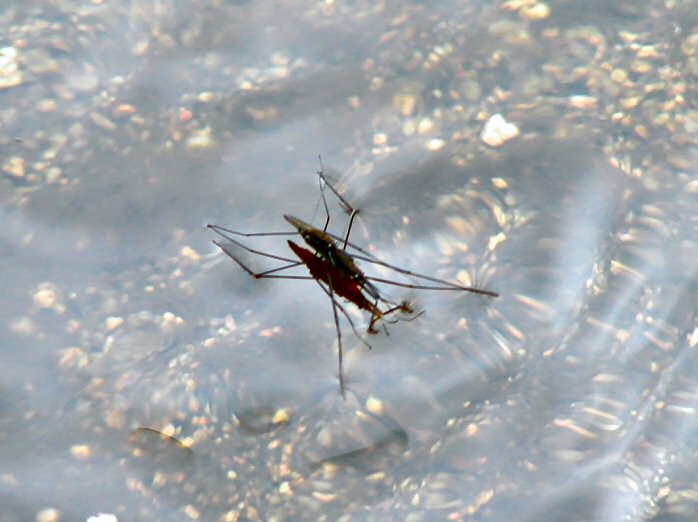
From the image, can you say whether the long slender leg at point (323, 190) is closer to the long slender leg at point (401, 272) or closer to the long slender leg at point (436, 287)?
the long slender leg at point (401, 272)

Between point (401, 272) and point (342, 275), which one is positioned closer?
point (342, 275)

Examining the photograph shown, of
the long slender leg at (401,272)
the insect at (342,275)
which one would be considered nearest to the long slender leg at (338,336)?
the insect at (342,275)

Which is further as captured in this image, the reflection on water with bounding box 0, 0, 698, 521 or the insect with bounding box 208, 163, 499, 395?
the insect with bounding box 208, 163, 499, 395

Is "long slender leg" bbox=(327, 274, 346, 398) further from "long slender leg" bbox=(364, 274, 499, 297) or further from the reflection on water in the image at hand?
"long slender leg" bbox=(364, 274, 499, 297)

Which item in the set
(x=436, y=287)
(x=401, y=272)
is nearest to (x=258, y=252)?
(x=401, y=272)

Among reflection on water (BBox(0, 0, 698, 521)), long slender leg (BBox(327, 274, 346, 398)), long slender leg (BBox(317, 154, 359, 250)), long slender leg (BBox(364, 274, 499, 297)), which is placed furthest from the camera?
long slender leg (BBox(317, 154, 359, 250))

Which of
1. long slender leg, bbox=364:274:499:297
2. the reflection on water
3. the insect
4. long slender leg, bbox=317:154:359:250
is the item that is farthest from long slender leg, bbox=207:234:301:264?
long slender leg, bbox=364:274:499:297

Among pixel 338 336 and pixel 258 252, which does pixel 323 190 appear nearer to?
pixel 258 252
